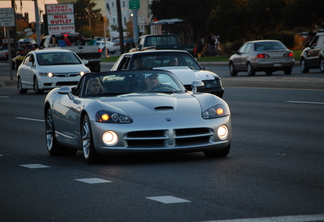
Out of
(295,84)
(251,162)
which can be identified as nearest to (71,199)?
(251,162)

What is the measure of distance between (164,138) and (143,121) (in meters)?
0.32

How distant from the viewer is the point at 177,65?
1809 cm

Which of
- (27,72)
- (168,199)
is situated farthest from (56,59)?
(168,199)

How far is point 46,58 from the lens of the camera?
28172 millimetres

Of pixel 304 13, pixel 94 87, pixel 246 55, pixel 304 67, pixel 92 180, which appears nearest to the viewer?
pixel 92 180

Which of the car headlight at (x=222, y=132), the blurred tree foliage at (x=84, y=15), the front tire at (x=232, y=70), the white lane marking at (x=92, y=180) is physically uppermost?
the car headlight at (x=222, y=132)

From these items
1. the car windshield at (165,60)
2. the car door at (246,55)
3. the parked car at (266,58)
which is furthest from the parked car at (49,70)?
the car windshield at (165,60)

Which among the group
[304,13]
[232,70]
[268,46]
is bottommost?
[232,70]

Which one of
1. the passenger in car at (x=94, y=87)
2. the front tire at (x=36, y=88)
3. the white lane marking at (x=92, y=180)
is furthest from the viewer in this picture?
the front tire at (x=36, y=88)

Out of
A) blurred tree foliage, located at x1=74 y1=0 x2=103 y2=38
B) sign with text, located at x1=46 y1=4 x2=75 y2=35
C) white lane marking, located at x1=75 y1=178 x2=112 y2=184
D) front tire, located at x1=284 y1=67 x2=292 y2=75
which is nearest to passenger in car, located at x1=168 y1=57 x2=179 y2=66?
white lane marking, located at x1=75 y1=178 x2=112 y2=184

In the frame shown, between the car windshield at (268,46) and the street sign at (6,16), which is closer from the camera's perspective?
the car windshield at (268,46)

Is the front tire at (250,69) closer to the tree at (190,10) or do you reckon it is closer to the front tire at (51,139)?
the front tire at (51,139)

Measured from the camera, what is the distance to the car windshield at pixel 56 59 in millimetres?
27906

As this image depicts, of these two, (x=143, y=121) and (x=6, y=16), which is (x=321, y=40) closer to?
(x=6, y=16)
